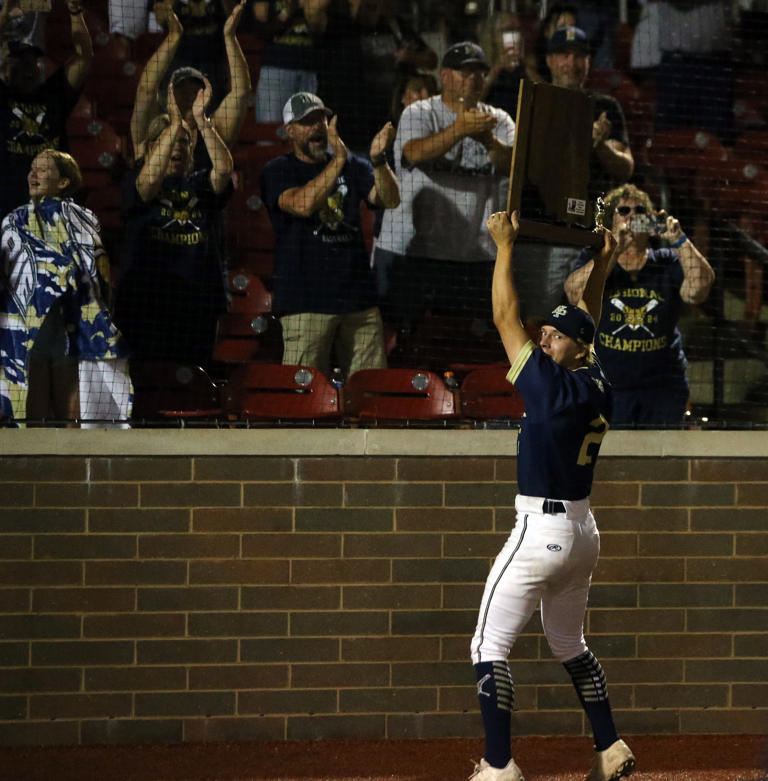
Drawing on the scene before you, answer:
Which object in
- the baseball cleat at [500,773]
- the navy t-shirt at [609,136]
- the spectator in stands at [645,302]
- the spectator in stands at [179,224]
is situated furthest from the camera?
the navy t-shirt at [609,136]

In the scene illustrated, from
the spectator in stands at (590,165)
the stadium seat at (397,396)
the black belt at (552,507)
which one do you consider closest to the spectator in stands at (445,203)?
the spectator in stands at (590,165)

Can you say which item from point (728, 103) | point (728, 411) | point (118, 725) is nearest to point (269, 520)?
point (118, 725)

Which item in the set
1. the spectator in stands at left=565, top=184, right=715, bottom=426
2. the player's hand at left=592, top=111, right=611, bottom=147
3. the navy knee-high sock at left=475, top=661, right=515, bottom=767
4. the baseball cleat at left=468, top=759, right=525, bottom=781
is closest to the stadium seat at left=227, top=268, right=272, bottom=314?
the spectator in stands at left=565, top=184, right=715, bottom=426

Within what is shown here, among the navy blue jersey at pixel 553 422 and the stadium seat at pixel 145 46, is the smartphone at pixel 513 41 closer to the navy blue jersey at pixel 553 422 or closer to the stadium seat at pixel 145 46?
the stadium seat at pixel 145 46

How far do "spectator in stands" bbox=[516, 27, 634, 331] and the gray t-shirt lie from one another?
0.96 feet

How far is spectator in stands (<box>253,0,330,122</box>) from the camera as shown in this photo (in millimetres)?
6312

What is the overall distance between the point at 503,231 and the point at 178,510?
2.18 metres

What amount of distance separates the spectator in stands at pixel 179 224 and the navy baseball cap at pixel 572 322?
2.18 meters

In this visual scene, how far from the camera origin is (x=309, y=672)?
17.9 ft

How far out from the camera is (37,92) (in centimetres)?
616

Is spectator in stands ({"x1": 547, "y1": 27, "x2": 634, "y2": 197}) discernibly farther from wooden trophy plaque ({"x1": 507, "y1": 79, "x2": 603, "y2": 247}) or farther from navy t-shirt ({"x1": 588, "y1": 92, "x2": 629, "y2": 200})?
wooden trophy plaque ({"x1": 507, "y1": 79, "x2": 603, "y2": 247})

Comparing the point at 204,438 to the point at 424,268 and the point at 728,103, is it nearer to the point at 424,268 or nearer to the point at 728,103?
the point at 424,268

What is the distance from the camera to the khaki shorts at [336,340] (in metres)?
5.96

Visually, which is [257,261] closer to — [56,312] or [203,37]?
[56,312]
